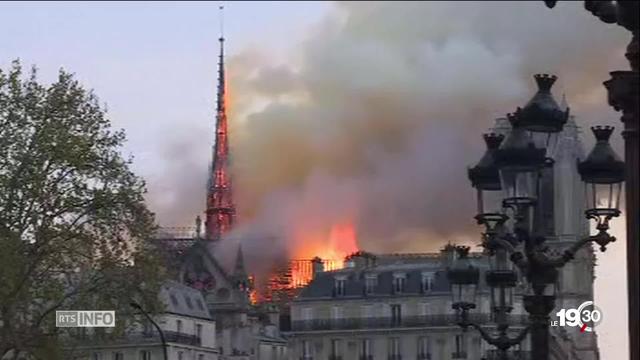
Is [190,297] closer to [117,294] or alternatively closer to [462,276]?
[117,294]

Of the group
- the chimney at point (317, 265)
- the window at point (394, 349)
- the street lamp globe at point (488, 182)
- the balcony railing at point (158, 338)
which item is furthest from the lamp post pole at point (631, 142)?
the chimney at point (317, 265)

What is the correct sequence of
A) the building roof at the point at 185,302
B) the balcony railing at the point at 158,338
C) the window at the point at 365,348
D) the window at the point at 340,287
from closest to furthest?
the balcony railing at the point at 158,338
the building roof at the point at 185,302
the window at the point at 365,348
the window at the point at 340,287

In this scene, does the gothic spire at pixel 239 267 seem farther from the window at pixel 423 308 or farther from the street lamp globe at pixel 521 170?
the street lamp globe at pixel 521 170

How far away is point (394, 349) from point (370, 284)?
202 inches

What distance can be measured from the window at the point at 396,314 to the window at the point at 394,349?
1214 millimetres

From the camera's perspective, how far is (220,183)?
6885 inches

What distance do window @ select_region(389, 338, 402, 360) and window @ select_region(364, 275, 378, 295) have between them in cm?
A: 386

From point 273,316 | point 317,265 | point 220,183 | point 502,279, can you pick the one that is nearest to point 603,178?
point 502,279

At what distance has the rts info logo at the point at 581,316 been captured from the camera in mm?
108625

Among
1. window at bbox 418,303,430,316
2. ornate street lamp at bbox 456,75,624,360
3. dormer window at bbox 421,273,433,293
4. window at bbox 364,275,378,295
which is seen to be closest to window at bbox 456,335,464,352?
window at bbox 418,303,430,316

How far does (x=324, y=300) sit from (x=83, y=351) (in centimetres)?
4829

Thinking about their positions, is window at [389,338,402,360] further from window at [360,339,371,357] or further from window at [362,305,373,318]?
window at [362,305,373,318]

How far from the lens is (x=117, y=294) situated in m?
50.7

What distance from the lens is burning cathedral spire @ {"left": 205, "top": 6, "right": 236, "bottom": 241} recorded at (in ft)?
536
